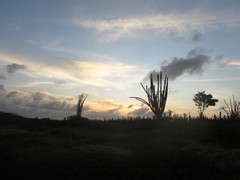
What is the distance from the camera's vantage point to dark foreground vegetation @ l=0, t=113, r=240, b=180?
Answer: 10.4m

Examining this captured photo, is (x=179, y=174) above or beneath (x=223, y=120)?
beneath

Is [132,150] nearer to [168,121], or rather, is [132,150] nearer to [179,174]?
[179,174]

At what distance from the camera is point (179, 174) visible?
34.8 ft

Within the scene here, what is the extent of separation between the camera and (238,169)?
34.8 ft

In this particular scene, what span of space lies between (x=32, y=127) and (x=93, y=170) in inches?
567

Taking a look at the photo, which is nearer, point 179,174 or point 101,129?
point 179,174

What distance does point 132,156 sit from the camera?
12.4 metres

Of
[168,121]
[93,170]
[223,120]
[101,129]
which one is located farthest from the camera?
[101,129]

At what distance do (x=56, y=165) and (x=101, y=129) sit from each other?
11813 mm

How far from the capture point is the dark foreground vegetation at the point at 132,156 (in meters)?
10.4

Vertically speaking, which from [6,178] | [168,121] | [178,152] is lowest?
[6,178]

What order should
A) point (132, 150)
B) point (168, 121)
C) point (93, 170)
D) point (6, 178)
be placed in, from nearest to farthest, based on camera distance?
point (6, 178) → point (93, 170) → point (132, 150) → point (168, 121)

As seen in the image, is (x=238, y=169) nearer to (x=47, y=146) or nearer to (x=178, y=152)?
(x=178, y=152)

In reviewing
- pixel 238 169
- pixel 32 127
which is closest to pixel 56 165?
pixel 238 169
